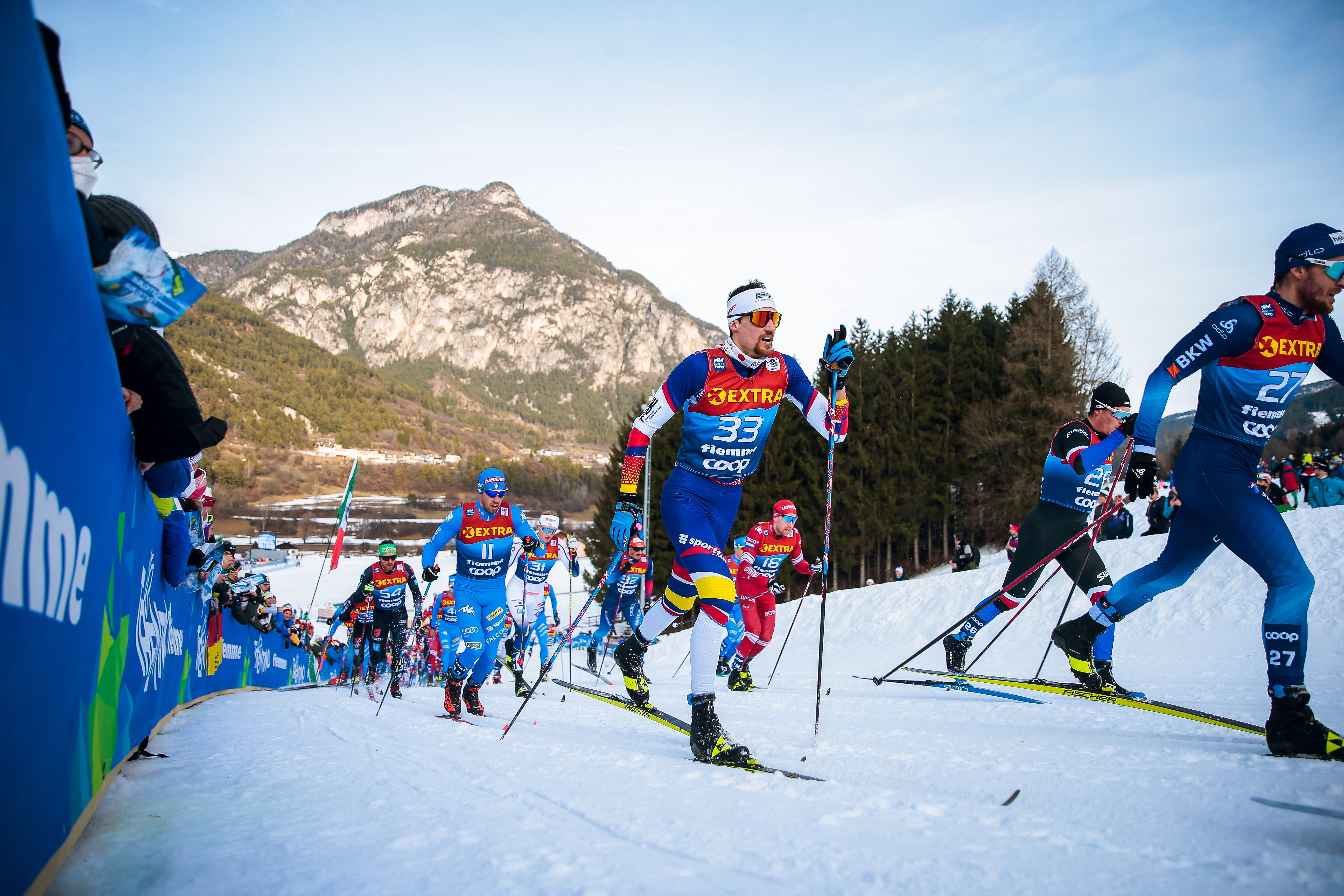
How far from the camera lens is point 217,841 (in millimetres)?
2098

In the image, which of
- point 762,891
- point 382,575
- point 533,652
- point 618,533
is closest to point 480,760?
point 618,533

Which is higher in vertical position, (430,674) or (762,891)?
(762,891)

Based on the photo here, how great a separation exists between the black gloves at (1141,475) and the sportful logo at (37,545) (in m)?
4.32

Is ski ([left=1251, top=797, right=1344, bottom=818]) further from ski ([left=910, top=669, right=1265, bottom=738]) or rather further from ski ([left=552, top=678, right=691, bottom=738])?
ski ([left=552, top=678, right=691, bottom=738])

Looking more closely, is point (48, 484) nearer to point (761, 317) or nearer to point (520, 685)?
point (761, 317)

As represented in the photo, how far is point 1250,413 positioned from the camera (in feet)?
11.9

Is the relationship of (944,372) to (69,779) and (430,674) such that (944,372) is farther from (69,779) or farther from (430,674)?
(69,779)

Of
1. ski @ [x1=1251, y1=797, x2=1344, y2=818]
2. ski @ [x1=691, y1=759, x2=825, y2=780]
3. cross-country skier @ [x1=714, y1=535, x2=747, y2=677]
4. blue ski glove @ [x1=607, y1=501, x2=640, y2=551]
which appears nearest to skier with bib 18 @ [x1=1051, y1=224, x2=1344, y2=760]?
ski @ [x1=1251, y1=797, x2=1344, y2=818]

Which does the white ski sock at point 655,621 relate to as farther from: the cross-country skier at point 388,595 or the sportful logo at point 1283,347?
the cross-country skier at point 388,595

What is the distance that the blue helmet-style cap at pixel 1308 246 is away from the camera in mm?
3408

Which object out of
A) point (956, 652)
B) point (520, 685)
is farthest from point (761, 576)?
point (520, 685)

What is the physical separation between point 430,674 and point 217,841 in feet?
51.9

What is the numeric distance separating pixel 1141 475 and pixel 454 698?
18.1ft

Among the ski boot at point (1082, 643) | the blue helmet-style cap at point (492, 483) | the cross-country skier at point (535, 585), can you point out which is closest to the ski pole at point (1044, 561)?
the ski boot at point (1082, 643)
